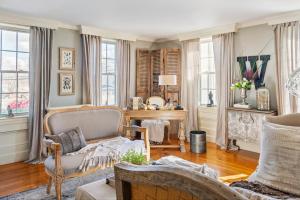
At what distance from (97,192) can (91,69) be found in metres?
3.37

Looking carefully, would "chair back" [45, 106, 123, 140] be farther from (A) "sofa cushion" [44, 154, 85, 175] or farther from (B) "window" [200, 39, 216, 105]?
(B) "window" [200, 39, 216, 105]

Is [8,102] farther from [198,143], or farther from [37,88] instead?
[198,143]

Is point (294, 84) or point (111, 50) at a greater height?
point (111, 50)

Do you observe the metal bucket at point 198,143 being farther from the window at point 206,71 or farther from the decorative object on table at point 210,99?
the window at point 206,71

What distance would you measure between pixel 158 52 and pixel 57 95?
262cm

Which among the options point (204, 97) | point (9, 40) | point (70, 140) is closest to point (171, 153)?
point (204, 97)

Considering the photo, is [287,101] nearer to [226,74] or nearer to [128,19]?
[226,74]

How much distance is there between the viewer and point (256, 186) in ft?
6.68

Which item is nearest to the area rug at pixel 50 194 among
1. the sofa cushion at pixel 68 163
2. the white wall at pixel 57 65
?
the sofa cushion at pixel 68 163

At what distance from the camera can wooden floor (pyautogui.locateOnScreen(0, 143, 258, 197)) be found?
3318 millimetres

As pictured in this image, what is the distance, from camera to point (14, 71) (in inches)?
169

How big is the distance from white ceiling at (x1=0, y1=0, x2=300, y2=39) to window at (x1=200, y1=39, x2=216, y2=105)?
0.69m

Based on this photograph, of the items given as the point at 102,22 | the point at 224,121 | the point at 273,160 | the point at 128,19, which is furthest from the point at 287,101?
the point at 102,22

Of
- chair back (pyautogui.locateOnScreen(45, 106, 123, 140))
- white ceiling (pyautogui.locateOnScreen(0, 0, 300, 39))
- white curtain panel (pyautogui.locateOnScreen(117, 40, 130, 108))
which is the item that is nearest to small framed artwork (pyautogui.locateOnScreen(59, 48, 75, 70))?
white ceiling (pyautogui.locateOnScreen(0, 0, 300, 39))
